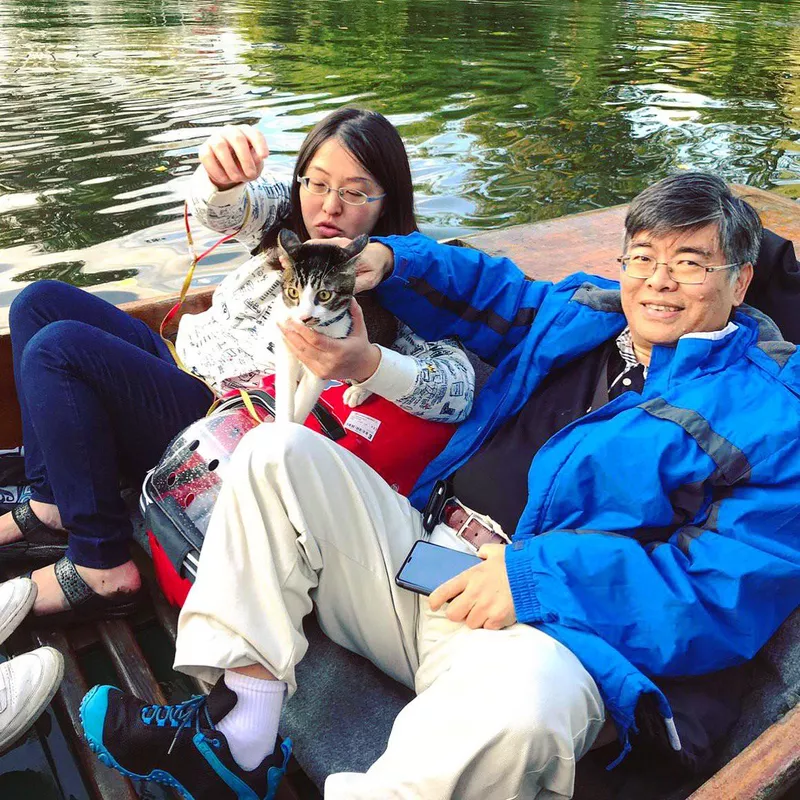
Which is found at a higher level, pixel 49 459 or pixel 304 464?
pixel 304 464

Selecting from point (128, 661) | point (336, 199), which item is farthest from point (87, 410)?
point (336, 199)

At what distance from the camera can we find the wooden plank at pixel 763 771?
1.28m

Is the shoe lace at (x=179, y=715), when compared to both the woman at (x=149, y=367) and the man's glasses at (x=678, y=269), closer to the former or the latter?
the woman at (x=149, y=367)

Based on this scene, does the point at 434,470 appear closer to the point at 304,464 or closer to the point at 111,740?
the point at 304,464

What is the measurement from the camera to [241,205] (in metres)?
2.31

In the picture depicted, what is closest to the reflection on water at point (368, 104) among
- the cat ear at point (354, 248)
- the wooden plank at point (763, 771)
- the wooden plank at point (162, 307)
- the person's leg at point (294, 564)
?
the wooden plank at point (162, 307)

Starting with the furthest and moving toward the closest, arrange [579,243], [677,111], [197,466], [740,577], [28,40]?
[28,40] → [677,111] → [579,243] → [197,466] → [740,577]

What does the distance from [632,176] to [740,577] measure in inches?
254

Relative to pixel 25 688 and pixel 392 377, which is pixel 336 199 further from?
pixel 25 688

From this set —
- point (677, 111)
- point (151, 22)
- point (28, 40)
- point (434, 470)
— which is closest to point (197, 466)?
point (434, 470)

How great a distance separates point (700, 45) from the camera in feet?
52.9

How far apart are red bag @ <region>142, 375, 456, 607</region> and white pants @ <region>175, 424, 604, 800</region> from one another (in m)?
0.24

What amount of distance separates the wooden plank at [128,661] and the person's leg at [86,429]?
5.3 inches

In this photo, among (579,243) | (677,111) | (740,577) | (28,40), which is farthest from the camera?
(28,40)
